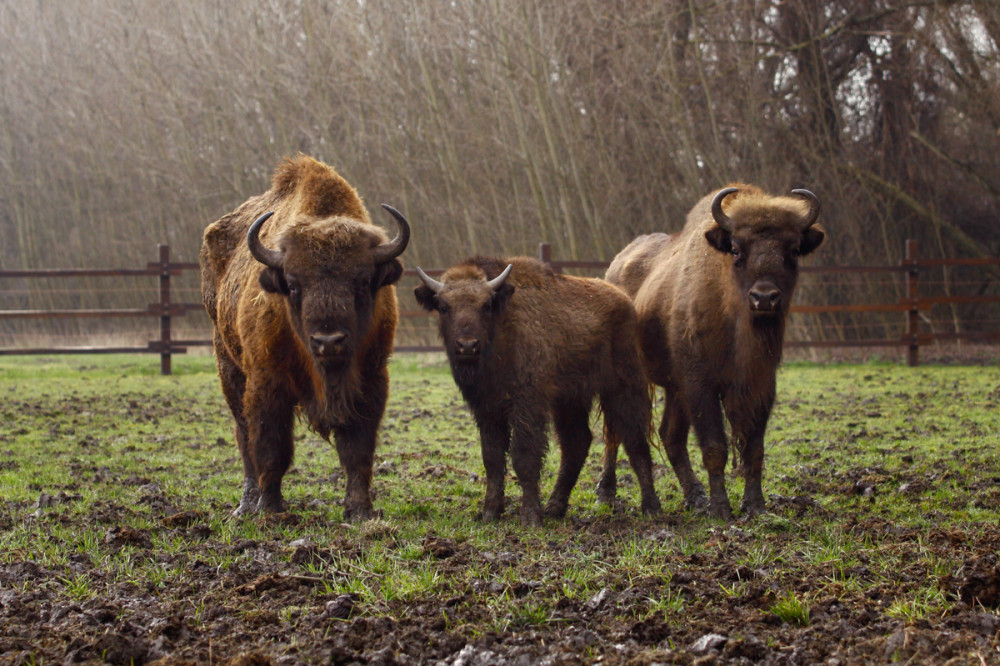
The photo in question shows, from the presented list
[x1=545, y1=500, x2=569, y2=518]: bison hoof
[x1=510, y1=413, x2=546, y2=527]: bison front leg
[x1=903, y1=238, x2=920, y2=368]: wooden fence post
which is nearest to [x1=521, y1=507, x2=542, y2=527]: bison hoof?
[x1=510, y1=413, x2=546, y2=527]: bison front leg

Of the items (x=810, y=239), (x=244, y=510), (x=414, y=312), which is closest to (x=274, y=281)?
(x=244, y=510)

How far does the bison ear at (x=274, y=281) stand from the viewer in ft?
19.4

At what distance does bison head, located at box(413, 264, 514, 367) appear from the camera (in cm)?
616

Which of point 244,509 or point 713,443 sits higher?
point 713,443

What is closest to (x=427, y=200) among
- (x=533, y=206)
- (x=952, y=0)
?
(x=533, y=206)

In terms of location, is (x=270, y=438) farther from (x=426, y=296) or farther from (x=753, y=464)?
(x=753, y=464)

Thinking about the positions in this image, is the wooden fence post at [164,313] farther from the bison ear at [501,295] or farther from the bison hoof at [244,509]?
the bison ear at [501,295]

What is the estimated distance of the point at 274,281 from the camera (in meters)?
5.93

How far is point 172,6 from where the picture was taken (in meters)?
24.5

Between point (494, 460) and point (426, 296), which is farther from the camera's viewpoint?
point (426, 296)

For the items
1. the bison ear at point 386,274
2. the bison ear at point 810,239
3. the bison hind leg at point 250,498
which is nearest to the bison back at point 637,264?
the bison ear at point 810,239

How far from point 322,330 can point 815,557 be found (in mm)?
2922

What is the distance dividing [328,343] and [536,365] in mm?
1467

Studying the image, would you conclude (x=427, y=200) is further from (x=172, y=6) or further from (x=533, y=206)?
Result: (x=172, y=6)
